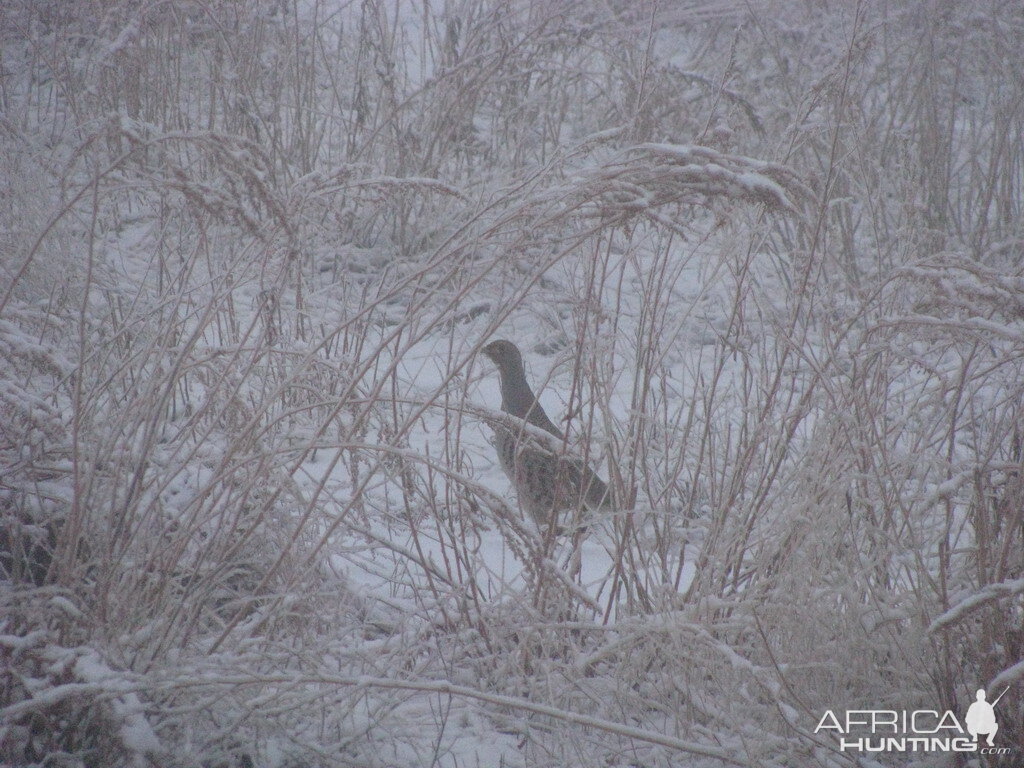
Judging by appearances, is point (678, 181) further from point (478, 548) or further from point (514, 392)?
point (514, 392)

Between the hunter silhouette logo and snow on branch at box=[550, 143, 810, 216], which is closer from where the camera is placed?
snow on branch at box=[550, 143, 810, 216]

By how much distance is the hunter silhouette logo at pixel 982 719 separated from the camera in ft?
5.50

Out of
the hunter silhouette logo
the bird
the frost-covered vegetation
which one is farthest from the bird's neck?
the hunter silhouette logo

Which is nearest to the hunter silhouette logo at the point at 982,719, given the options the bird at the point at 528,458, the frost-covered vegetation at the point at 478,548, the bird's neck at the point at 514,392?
the frost-covered vegetation at the point at 478,548

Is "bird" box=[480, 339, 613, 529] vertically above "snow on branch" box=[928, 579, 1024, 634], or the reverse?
"bird" box=[480, 339, 613, 529]

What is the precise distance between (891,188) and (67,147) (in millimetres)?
4695

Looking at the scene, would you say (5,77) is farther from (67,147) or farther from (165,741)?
(165,741)

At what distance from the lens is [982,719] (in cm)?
170

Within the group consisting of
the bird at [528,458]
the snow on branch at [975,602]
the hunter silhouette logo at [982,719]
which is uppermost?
the bird at [528,458]

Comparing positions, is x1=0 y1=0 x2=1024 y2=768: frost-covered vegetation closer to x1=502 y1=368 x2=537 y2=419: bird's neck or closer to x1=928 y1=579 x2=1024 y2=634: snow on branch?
x1=928 y1=579 x2=1024 y2=634: snow on branch

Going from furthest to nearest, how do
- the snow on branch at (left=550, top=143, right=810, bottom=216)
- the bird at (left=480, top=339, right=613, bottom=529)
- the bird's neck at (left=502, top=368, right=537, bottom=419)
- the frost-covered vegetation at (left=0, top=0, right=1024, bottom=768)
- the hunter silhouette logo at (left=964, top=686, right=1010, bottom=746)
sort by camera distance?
the bird's neck at (left=502, top=368, right=537, bottom=419) → the bird at (left=480, top=339, right=613, bottom=529) → the hunter silhouette logo at (left=964, top=686, right=1010, bottom=746) → the frost-covered vegetation at (left=0, top=0, right=1024, bottom=768) → the snow on branch at (left=550, top=143, right=810, bottom=216)

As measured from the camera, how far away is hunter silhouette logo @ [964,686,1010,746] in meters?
1.68

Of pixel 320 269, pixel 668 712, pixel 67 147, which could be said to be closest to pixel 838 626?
pixel 668 712

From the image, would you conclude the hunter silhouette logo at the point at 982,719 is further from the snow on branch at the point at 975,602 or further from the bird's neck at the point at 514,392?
the bird's neck at the point at 514,392
